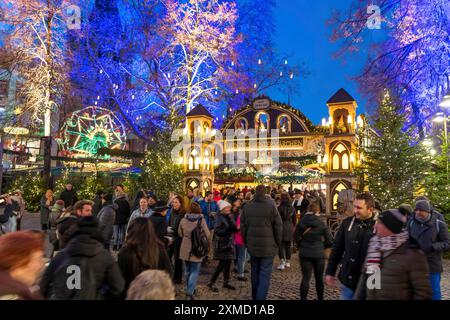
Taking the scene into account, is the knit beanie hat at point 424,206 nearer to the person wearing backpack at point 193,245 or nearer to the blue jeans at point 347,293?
the blue jeans at point 347,293

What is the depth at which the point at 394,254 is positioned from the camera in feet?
10.4

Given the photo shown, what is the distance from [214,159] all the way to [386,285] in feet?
54.1

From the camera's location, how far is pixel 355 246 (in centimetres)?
415

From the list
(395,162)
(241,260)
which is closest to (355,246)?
(241,260)

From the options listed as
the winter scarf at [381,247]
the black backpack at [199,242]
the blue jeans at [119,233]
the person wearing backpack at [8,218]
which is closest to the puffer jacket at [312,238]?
the black backpack at [199,242]

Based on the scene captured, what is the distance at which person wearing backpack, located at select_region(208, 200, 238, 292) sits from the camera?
693cm

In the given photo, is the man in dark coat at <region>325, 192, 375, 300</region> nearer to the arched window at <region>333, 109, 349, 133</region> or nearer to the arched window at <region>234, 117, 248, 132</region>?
the arched window at <region>333, 109, 349, 133</region>

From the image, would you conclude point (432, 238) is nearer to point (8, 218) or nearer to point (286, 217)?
point (286, 217)

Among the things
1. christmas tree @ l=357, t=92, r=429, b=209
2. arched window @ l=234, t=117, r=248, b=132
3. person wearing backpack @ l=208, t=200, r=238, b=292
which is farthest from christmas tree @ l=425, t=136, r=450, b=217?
arched window @ l=234, t=117, r=248, b=132

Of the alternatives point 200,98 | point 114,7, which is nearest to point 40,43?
point 200,98

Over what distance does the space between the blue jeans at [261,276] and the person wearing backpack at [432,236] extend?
2.19 m

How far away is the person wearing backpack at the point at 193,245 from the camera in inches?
247

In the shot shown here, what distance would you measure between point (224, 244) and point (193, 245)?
82cm
